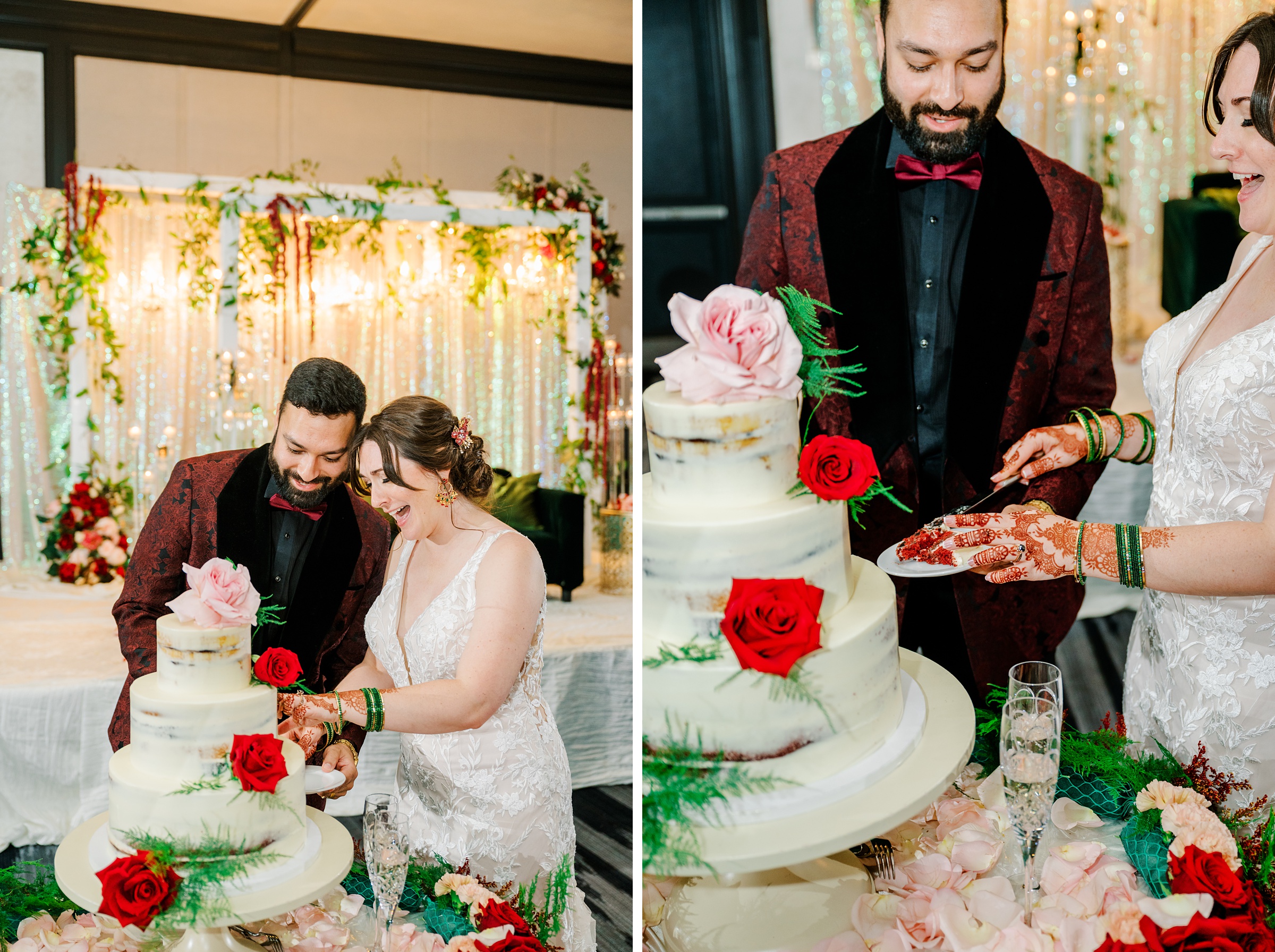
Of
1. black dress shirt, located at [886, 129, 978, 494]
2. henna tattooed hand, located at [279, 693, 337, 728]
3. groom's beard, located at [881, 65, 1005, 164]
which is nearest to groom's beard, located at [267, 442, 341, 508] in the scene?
henna tattooed hand, located at [279, 693, 337, 728]

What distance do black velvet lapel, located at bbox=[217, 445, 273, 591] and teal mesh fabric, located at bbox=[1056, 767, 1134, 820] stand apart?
61.7 inches

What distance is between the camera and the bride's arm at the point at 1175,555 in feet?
5.33

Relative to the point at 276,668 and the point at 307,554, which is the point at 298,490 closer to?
the point at 307,554

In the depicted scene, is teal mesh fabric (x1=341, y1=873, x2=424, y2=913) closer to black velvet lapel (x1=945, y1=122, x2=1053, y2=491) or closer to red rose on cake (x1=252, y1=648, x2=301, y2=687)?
red rose on cake (x1=252, y1=648, x2=301, y2=687)

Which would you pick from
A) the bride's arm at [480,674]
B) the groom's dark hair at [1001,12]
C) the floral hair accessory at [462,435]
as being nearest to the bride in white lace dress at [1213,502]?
the groom's dark hair at [1001,12]

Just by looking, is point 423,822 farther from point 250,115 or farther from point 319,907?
point 250,115

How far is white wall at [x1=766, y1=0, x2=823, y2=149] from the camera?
1829mm

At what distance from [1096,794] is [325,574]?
1.54 metres

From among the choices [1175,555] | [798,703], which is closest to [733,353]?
[798,703]

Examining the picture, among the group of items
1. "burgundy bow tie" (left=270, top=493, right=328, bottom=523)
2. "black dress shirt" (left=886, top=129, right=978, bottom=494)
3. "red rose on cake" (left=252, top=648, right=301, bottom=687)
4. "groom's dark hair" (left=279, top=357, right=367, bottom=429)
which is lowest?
"red rose on cake" (left=252, top=648, right=301, bottom=687)

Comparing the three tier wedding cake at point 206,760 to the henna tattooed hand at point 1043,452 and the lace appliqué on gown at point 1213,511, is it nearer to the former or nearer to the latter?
the henna tattooed hand at point 1043,452

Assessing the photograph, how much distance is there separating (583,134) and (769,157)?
1.50 metres

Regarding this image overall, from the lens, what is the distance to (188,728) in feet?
5.32

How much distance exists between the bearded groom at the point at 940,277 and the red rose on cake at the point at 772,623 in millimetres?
453
